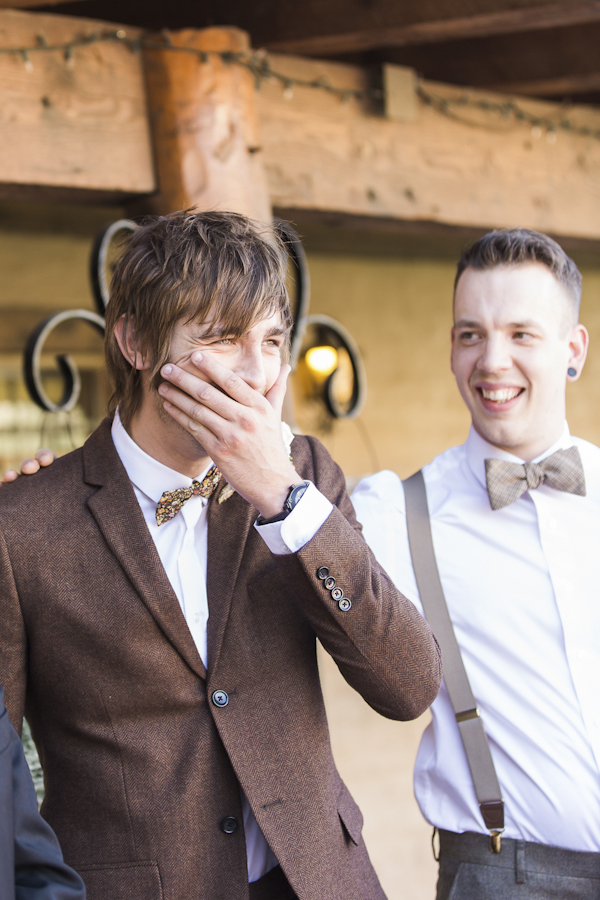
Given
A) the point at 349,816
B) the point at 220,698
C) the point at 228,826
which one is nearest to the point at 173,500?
the point at 220,698

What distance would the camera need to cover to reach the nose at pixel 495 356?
176 centimetres

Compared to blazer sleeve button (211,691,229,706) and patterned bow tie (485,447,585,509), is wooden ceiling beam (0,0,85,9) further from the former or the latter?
blazer sleeve button (211,691,229,706)

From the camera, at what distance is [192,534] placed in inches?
58.2

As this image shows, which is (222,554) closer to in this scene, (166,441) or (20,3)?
(166,441)

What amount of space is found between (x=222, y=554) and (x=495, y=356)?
2.34 ft

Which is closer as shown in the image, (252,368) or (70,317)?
(252,368)

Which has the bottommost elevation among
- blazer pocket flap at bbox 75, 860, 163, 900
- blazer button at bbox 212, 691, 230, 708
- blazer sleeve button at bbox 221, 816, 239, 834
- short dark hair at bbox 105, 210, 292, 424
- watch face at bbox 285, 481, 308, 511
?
blazer pocket flap at bbox 75, 860, 163, 900

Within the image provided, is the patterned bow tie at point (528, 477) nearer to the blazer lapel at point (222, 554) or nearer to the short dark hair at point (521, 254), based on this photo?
the short dark hair at point (521, 254)

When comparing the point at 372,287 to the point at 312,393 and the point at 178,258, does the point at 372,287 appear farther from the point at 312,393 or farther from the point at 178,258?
the point at 178,258

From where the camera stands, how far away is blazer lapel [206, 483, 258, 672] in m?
1.39

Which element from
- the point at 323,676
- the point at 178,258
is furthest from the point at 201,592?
the point at 323,676

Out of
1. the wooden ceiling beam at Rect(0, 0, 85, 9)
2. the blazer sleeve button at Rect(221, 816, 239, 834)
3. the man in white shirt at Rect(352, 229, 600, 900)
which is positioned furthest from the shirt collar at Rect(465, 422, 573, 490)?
the wooden ceiling beam at Rect(0, 0, 85, 9)

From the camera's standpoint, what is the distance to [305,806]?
1.40m

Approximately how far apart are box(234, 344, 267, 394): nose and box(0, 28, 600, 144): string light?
4.09 feet
